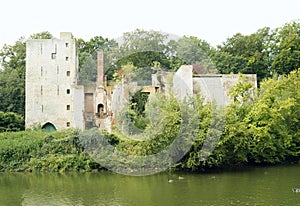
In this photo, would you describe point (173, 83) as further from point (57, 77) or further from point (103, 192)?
point (103, 192)

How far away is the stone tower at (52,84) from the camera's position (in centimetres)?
3161

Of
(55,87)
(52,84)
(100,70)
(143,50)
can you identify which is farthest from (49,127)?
(143,50)

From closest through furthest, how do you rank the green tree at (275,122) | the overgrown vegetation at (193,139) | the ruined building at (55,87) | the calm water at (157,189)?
the calm water at (157,189) → the overgrown vegetation at (193,139) → the green tree at (275,122) → the ruined building at (55,87)

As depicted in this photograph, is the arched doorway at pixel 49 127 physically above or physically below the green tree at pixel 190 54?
below

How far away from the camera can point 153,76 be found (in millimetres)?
30625

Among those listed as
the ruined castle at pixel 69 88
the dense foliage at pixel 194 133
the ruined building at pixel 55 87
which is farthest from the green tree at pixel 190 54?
the ruined building at pixel 55 87

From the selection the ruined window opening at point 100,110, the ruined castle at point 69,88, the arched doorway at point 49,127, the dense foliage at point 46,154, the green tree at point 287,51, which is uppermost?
the green tree at point 287,51

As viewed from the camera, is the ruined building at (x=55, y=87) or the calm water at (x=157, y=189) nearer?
the calm water at (x=157, y=189)

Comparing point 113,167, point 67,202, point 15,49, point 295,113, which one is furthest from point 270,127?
point 15,49

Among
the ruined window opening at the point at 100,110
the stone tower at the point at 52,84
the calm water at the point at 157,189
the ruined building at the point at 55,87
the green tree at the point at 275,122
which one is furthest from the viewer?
the stone tower at the point at 52,84

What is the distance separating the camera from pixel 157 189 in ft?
56.2

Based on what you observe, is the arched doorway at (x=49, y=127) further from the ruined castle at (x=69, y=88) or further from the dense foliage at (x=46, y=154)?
the dense foliage at (x=46, y=154)

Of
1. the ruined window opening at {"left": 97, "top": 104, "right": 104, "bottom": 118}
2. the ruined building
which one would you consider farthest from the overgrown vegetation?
the ruined building

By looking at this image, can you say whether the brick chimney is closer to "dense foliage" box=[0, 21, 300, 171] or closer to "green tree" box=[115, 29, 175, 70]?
"dense foliage" box=[0, 21, 300, 171]
